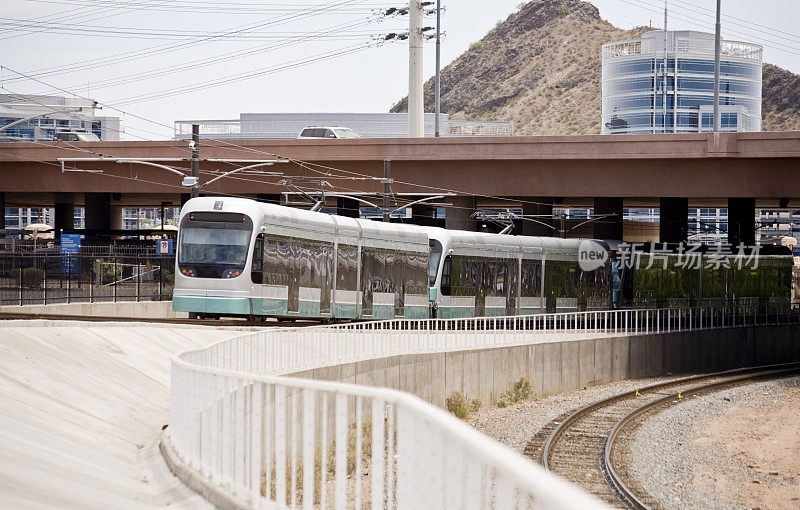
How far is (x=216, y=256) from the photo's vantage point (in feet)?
88.6

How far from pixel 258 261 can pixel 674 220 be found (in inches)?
1449

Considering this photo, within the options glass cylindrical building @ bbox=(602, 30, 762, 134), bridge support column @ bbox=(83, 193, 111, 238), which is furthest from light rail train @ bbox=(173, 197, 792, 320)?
glass cylindrical building @ bbox=(602, 30, 762, 134)

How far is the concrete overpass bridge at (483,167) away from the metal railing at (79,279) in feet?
24.4

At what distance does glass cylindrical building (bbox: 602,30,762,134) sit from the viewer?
602 feet

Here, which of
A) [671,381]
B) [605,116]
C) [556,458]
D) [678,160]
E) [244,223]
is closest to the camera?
[556,458]

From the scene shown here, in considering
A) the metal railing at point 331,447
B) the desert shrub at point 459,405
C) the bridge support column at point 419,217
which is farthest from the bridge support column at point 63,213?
the metal railing at point 331,447

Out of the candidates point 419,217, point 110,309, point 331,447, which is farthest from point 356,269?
point 419,217

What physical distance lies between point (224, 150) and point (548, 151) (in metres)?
15.4

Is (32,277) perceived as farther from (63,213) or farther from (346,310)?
(63,213)

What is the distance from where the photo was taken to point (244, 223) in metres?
26.9

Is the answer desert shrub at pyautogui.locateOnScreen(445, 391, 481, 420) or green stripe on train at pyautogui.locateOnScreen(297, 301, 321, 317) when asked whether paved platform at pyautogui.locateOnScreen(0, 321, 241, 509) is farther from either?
desert shrub at pyautogui.locateOnScreen(445, 391, 481, 420)

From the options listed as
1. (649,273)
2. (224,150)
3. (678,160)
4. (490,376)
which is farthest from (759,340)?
(224,150)

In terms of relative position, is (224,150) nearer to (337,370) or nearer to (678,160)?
(678,160)

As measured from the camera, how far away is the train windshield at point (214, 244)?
88.1 ft
